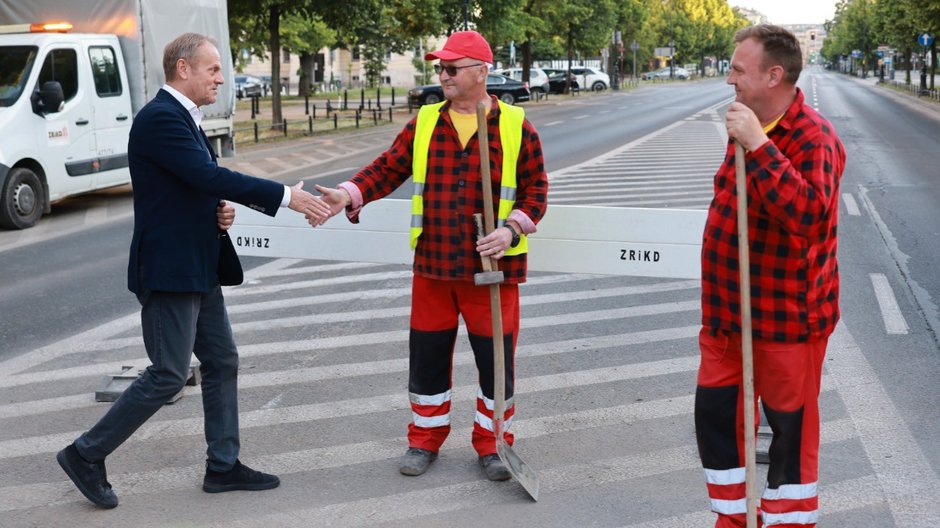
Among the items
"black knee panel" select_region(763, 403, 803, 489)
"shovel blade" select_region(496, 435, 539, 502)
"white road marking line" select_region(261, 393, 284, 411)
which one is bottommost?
"white road marking line" select_region(261, 393, 284, 411)

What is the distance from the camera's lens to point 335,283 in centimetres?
900

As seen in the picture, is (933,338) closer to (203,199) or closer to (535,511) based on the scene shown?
(535,511)

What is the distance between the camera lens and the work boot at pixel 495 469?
4.61 metres

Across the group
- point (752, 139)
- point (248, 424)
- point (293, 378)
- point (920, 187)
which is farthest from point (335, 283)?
point (920, 187)

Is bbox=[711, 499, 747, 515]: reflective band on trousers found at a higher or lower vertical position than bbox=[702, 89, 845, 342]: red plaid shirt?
lower

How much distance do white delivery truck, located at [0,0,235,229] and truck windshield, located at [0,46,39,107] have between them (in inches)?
0.5

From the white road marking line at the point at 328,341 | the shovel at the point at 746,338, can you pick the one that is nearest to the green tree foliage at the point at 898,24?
the white road marking line at the point at 328,341

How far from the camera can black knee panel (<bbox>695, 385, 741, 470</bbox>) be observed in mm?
3480

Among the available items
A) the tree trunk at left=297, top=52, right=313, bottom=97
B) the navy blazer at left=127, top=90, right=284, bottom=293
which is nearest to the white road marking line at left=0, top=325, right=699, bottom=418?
the navy blazer at left=127, top=90, right=284, bottom=293

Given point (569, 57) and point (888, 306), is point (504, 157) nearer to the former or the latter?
point (888, 306)

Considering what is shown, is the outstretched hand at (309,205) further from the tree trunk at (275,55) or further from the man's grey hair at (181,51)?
the tree trunk at (275,55)

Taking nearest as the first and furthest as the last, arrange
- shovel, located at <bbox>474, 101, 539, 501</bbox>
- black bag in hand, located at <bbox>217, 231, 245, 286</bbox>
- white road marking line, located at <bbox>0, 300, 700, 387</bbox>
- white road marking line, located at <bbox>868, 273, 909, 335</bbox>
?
shovel, located at <bbox>474, 101, 539, 501</bbox> < black bag in hand, located at <bbox>217, 231, 245, 286</bbox> < white road marking line, located at <bbox>0, 300, 700, 387</bbox> < white road marking line, located at <bbox>868, 273, 909, 335</bbox>

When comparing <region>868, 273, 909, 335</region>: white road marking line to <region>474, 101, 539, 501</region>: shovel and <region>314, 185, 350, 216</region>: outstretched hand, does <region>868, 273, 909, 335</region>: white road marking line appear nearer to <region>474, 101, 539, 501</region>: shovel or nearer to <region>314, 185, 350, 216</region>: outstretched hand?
<region>474, 101, 539, 501</region>: shovel

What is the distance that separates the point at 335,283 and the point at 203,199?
4.83 m
